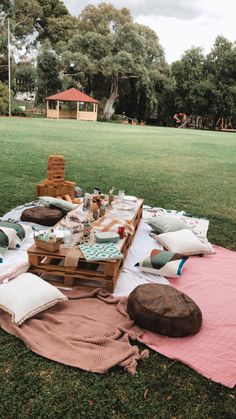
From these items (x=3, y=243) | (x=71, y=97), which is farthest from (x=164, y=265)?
(x=71, y=97)

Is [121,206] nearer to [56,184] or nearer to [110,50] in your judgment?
[56,184]

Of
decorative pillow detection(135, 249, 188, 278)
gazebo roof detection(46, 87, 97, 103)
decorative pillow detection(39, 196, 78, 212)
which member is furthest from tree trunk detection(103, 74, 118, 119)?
decorative pillow detection(135, 249, 188, 278)

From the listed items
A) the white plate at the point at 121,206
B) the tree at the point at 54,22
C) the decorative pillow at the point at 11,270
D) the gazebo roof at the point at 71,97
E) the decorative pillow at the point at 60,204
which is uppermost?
the tree at the point at 54,22

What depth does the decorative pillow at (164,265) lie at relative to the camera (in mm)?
3877

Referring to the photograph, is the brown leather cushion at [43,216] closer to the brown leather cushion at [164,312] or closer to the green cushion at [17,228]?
the green cushion at [17,228]

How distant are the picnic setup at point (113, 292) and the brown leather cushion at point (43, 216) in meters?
0.01

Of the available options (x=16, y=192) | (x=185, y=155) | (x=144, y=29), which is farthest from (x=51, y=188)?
(x=144, y=29)

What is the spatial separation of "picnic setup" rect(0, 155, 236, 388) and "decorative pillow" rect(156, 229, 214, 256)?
0.04 feet

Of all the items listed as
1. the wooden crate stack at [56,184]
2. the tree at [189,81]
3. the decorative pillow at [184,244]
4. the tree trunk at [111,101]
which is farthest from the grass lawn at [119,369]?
the tree at [189,81]

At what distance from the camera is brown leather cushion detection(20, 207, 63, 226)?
196 inches

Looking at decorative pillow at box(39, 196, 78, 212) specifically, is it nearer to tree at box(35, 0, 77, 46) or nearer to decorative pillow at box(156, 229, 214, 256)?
decorative pillow at box(156, 229, 214, 256)

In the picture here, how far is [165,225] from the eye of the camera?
4984 mm

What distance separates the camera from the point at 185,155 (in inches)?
536

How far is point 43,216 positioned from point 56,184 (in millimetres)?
1203
